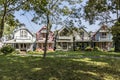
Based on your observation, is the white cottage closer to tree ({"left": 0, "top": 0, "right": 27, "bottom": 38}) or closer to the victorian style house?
the victorian style house

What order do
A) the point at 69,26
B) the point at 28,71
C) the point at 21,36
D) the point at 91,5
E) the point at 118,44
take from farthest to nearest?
the point at 21,36 < the point at 118,44 < the point at 69,26 < the point at 91,5 < the point at 28,71

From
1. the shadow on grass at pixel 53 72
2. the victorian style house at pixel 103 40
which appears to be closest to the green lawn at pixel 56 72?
the shadow on grass at pixel 53 72

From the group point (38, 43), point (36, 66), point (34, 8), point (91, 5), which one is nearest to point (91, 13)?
point (91, 5)

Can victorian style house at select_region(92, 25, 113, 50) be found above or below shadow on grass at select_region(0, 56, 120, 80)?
above

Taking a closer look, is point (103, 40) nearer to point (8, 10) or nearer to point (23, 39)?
point (23, 39)

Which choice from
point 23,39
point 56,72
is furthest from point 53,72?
point 23,39

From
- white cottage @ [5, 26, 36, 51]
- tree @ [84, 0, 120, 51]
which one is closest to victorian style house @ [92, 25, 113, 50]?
white cottage @ [5, 26, 36, 51]

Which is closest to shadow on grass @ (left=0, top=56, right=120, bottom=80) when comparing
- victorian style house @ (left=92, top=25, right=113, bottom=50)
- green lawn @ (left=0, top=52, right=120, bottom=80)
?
green lawn @ (left=0, top=52, right=120, bottom=80)

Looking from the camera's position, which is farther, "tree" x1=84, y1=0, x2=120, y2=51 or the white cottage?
the white cottage

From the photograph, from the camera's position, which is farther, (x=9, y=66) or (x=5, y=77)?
(x=9, y=66)

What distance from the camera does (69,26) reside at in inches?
781

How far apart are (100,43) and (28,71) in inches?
1820

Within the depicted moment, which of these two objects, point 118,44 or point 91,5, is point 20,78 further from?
point 118,44

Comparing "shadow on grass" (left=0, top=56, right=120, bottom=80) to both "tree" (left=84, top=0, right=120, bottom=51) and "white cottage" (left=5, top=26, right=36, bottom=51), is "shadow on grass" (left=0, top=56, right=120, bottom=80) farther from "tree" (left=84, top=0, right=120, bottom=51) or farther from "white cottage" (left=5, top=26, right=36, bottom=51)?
"white cottage" (left=5, top=26, right=36, bottom=51)
